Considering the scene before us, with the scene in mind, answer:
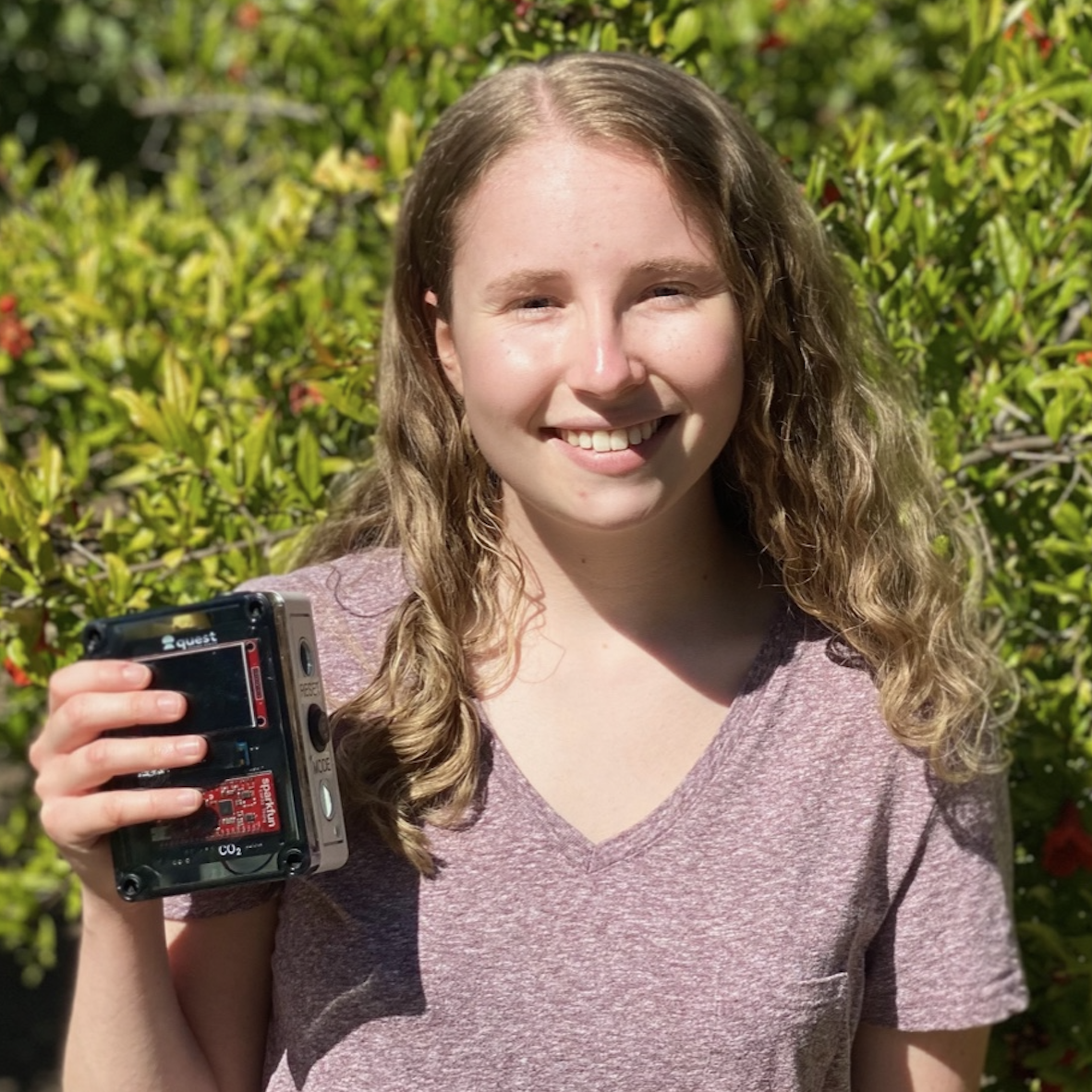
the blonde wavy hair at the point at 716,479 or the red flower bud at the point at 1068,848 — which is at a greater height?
the blonde wavy hair at the point at 716,479

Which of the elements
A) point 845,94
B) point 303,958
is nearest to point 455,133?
point 303,958

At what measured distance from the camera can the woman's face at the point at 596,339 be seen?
1.45m

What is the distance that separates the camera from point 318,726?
1381 millimetres

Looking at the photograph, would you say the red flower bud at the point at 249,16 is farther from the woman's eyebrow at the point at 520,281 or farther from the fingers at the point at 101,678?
the fingers at the point at 101,678

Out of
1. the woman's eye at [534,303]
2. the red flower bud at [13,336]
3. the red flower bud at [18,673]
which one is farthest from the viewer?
the red flower bud at [13,336]

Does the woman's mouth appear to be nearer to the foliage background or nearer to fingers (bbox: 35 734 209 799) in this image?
fingers (bbox: 35 734 209 799)

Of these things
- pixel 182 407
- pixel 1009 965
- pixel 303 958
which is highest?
Answer: pixel 182 407

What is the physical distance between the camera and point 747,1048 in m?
1.45

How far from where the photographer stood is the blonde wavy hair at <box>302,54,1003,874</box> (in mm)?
1532

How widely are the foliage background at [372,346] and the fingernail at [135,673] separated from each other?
68 centimetres

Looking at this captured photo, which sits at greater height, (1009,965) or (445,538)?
(445,538)

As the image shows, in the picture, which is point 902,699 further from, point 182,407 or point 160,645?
point 182,407

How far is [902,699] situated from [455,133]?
77 centimetres

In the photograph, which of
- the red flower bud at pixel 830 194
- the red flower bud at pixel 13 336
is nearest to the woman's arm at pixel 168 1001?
the red flower bud at pixel 830 194
